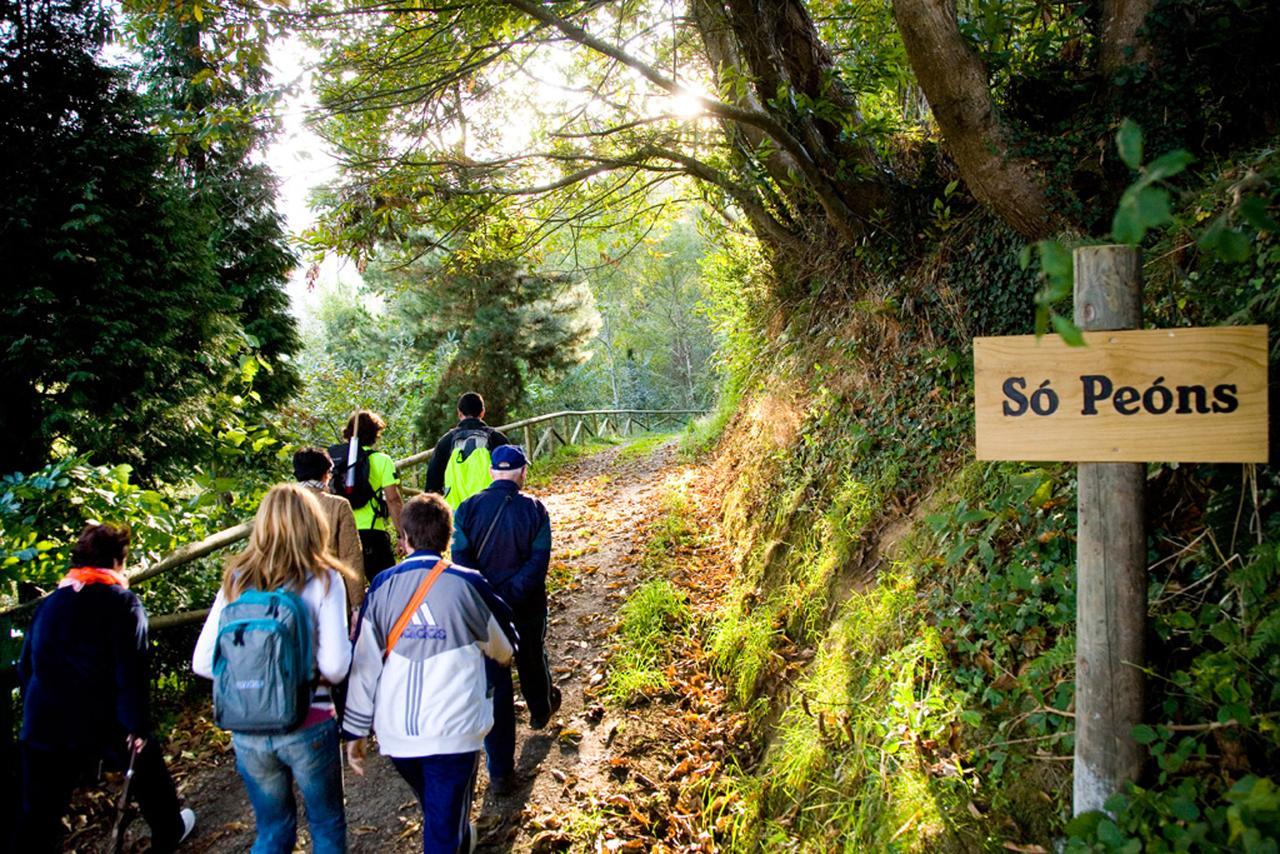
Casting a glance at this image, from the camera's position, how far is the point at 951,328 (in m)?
4.91

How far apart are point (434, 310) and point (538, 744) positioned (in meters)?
13.0

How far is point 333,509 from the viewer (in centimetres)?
382

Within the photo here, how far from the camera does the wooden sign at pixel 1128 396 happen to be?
5.82 ft

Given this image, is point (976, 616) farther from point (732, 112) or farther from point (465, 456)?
point (732, 112)

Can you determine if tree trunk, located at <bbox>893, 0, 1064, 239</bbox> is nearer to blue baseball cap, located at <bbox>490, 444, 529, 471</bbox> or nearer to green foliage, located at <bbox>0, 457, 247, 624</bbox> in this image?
blue baseball cap, located at <bbox>490, 444, 529, 471</bbox>

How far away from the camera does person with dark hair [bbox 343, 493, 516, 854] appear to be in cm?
254

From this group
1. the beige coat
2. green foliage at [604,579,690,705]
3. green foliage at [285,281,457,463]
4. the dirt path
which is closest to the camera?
the dirt path

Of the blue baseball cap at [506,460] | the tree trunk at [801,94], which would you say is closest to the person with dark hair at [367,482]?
the blue baseball cap at [506,460]

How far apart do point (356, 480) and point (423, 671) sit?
218 cm

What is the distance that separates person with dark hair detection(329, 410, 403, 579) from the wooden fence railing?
33.1 inches

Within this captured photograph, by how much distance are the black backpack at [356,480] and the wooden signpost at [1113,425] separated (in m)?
3.77

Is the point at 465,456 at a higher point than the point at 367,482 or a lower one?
higher

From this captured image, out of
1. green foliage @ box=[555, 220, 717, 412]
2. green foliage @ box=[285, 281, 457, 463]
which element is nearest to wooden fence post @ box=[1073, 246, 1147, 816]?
green foliage @ box=[285, 281, 457, 463]

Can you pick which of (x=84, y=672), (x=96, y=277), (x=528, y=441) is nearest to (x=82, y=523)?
(x=84, y=672)
